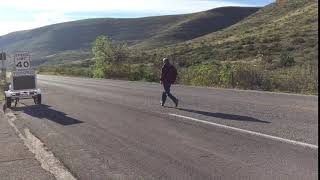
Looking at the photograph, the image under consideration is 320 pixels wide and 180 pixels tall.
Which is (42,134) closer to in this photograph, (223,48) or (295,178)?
(295,178)

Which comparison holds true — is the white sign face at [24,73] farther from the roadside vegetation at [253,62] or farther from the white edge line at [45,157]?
the roadside vegetation at [253,62]

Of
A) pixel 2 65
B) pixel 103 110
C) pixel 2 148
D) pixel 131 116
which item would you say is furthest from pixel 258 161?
pixel 2 65

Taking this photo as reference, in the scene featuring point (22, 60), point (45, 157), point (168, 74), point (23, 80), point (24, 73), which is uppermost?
point (22, 60)

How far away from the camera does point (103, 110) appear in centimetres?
1806

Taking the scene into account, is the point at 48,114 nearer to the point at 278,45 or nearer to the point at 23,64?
the point at 23,64

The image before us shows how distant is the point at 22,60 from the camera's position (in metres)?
22.9

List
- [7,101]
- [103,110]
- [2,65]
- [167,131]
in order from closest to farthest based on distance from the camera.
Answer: [167,131], [103,110], [7,101], [2,65]

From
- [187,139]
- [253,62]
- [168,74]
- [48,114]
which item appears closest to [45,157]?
[187,139]

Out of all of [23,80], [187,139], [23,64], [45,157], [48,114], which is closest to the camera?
[45,157]

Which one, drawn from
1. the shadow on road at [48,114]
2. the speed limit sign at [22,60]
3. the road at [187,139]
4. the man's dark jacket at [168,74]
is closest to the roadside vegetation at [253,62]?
the man's dark jacket at [168,74]

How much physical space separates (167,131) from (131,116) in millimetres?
3710

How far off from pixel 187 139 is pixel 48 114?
27.5 feet

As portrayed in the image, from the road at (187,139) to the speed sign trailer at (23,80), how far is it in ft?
12.4

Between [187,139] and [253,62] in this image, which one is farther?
[253,62]
